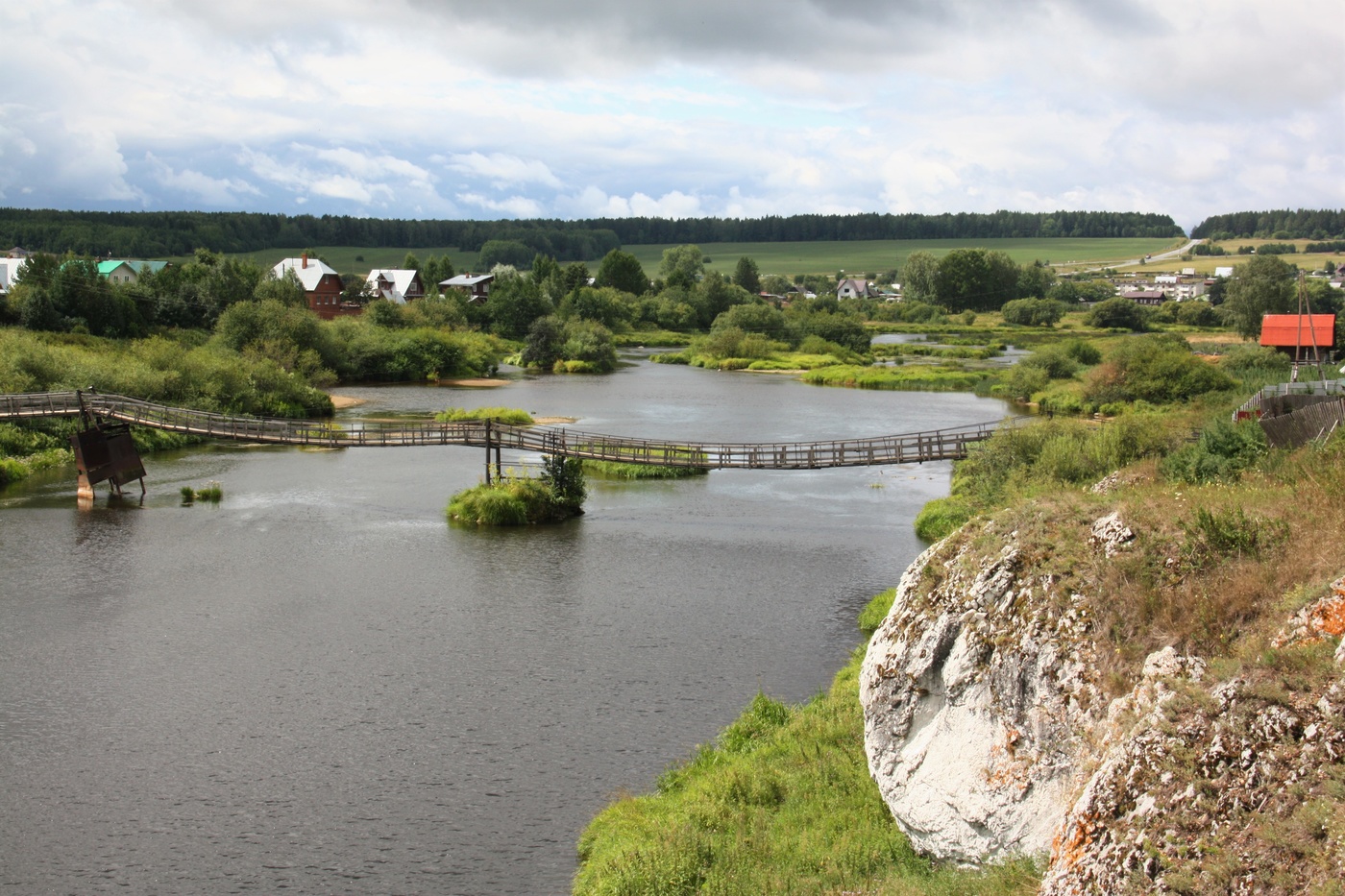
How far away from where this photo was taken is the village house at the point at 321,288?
366 feet

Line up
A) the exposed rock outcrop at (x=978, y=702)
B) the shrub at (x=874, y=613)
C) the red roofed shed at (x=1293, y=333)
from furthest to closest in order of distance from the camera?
the red roofed shed at (x=1293, y=333)
the shrub at (x=874, y=613)
the exposed rock outcrop at (x=978, y=702)

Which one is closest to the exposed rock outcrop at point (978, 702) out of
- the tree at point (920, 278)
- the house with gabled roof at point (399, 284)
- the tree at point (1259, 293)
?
the tree at point (1259, 293)

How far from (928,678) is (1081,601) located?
2.19m

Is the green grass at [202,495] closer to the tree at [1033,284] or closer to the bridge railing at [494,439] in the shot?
the bridge railing at [494,439]

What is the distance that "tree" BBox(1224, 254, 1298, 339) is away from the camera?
95500 mm

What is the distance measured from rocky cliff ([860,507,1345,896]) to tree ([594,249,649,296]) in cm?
14489

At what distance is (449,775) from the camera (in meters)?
19.8

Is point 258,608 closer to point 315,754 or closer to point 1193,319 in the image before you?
point 315,754

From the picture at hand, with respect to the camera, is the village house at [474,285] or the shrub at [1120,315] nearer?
the shrub at [1120,315]

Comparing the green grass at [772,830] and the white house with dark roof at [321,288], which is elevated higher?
the white house with dark roof at [321,288]

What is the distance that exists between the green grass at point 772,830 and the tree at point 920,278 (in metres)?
158

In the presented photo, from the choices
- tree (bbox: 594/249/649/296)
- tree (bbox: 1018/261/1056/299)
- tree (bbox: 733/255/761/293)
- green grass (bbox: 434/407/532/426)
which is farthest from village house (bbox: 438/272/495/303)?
tree (bbox: 1018/261/1056/299)

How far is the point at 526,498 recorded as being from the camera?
39.6 meters

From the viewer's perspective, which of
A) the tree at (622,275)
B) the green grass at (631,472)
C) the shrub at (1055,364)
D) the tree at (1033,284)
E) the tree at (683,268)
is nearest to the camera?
the green grass at (631,472)
